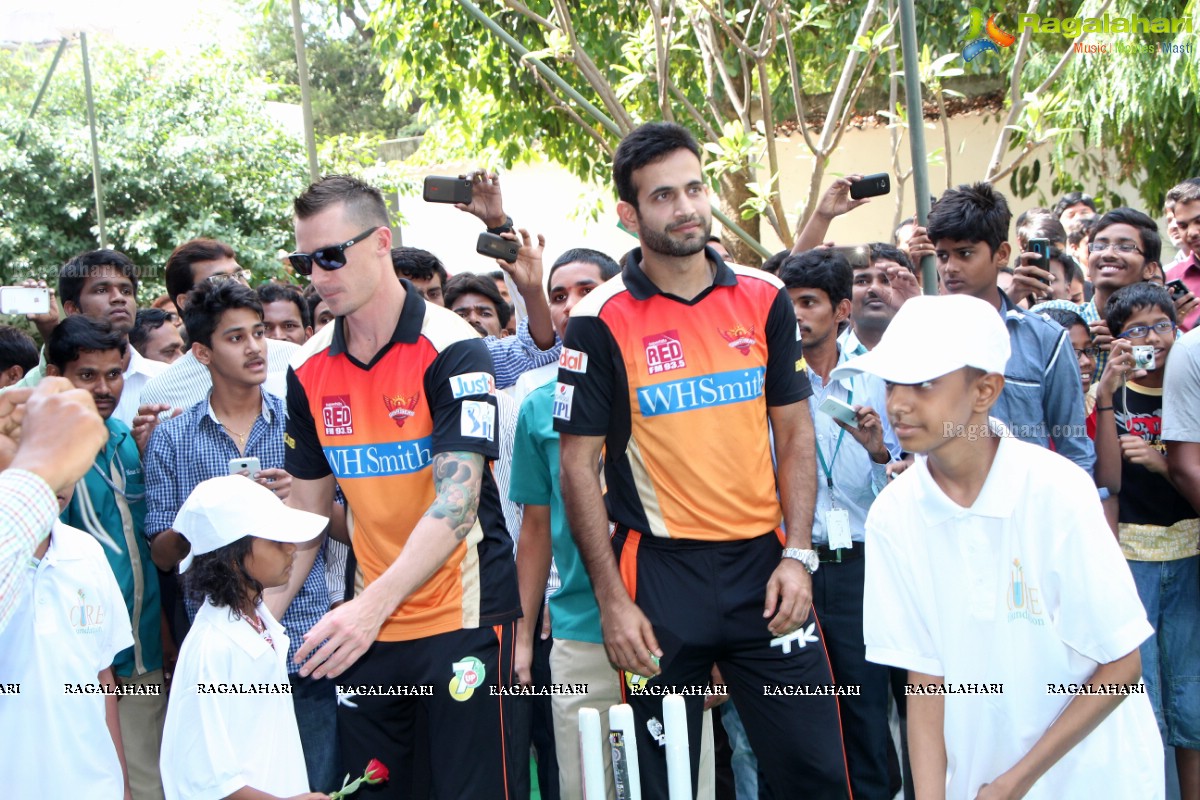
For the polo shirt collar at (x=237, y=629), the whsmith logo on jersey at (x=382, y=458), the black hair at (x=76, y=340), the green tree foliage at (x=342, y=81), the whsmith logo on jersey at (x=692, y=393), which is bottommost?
the polo shirt collar at (x=237, y=629)

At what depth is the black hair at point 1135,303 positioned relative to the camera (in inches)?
190

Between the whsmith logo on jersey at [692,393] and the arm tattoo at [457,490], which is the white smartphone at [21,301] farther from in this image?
the whsmith logo on jersey at [692,393]

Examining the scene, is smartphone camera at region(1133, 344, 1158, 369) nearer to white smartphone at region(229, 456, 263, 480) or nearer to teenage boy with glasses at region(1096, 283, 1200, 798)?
teenage boy with glasses at region(1096, 283, 1200, 798)

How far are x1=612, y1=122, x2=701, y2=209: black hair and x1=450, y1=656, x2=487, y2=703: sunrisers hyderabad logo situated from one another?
5.14 ft

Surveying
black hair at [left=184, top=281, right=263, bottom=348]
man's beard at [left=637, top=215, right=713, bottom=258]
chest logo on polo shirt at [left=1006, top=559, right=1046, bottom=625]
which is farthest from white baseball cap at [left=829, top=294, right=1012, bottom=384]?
black hair at [left=184, top=281, right=263, bottom=348]

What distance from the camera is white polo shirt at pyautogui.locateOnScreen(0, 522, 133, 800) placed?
3531 millimetres

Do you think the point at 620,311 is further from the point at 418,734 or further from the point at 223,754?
the point at 223,754

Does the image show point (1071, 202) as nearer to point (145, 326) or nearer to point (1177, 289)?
point (1177, 289)

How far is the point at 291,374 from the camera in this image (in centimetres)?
399

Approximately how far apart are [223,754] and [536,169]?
14.8 m

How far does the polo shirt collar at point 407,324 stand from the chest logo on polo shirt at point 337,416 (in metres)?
0.16

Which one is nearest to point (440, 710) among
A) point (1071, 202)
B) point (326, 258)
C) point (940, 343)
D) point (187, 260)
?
point (326, 258)

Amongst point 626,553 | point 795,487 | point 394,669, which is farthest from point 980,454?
point 394,669

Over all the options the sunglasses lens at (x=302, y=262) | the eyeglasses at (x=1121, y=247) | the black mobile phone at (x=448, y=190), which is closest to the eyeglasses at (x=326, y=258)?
the sunglasses lens at (x=302, y=262)
